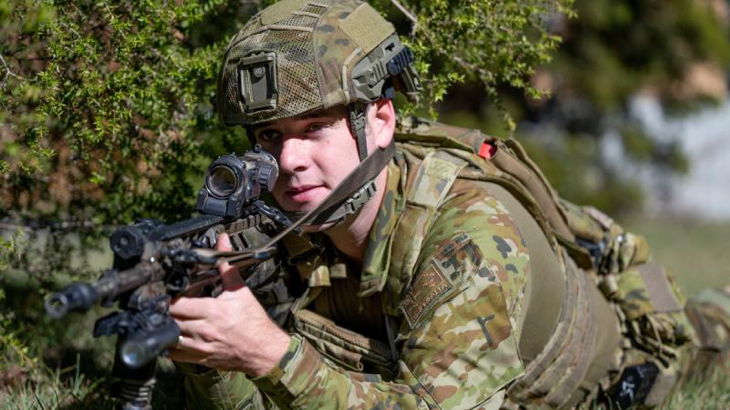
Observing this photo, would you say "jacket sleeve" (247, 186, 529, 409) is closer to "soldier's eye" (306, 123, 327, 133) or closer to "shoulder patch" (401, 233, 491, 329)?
"shoulder patch" (401, 233, 491, 329)

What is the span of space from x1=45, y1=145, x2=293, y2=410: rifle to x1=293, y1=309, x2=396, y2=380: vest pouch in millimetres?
1029

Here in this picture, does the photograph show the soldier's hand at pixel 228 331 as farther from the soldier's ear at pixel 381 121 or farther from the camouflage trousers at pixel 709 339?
the camouflage trousers at pixel 709 339

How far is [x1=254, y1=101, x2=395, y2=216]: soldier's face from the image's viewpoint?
126 inches

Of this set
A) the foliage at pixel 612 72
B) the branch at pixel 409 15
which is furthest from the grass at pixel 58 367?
the foliage at pixel 612 72

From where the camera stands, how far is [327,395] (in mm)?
2750

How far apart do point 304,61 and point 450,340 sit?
3.67ft

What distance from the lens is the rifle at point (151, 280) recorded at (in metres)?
2.21

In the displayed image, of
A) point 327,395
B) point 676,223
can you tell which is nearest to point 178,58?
point 327,395

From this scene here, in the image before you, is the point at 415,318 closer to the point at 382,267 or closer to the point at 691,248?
the point at 382,267

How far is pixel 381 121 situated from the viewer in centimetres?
349

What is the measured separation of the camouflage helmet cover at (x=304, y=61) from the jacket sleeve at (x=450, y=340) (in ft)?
2.12

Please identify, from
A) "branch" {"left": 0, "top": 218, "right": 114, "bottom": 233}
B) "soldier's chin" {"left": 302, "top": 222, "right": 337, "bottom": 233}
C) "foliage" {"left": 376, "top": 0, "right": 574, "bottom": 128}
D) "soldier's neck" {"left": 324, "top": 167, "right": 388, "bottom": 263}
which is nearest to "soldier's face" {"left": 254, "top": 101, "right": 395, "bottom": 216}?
"soldier's chin" {"left": 302, "top": 222, "right": 337, "bottom": 233}

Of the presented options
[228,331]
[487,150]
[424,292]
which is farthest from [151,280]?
[487,150]

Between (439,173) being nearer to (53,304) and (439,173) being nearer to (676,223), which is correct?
(53,304)
